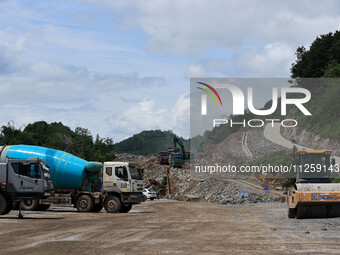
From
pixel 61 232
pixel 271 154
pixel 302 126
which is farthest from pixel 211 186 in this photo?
pixel 61 232

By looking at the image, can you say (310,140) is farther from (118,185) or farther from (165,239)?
(165,239)

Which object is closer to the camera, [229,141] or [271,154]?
[271,154]

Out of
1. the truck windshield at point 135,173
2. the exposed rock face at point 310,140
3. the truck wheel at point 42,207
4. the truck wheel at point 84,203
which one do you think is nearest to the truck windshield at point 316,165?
the truck windshield at point 135,173

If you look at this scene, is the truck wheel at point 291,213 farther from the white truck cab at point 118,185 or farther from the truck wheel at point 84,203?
the truck wheel at point 84,203

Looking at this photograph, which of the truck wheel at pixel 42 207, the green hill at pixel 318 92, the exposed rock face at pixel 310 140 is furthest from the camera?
the green hill at pixel 318 92

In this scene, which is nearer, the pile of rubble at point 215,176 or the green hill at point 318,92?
the pile of rubble at point 215,176

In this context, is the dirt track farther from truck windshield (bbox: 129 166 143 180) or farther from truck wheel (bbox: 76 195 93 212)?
truck wheel (bbox: 76 195 93 212)

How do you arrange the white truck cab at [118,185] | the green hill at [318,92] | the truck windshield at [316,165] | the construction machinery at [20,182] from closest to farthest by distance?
the construction machinery at [20,182]
the truck windshield at [316,165]
the white truck cab at [118,185]
the green hill at [318,92]

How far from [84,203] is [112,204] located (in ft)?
6.17

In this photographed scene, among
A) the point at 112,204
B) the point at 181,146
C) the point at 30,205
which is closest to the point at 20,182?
the point at 30,205

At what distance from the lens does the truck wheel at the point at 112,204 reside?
3284 centimetres

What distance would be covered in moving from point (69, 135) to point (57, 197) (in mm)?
118591

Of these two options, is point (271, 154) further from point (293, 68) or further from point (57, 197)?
point (57, 197)

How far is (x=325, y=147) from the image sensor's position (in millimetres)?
82000
